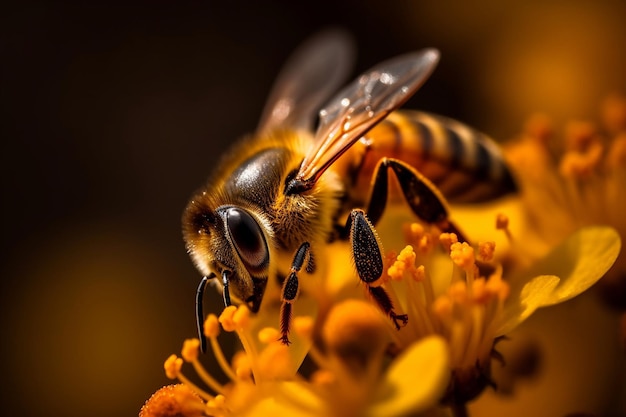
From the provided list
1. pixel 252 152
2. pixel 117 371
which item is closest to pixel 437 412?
pixel 252 152

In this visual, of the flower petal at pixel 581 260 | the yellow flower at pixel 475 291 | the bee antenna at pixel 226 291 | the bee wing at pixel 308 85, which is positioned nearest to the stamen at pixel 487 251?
the yellow flower at pixel 475 291

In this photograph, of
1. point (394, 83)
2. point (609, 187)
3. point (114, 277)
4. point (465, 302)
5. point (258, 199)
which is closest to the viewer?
point (465, 302)

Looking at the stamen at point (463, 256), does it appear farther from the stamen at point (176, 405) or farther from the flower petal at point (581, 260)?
the stamen at point (176, 405)

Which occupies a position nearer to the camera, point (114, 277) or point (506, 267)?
point (506, 267)

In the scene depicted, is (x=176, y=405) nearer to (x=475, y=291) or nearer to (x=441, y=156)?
(x=475, y=291)

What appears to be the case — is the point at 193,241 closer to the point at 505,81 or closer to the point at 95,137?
the point at 505,81

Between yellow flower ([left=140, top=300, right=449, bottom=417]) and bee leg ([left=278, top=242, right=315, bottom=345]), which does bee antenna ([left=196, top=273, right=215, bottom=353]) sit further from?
bee leg ([left=278, top=242, right=315, bottom=345])
